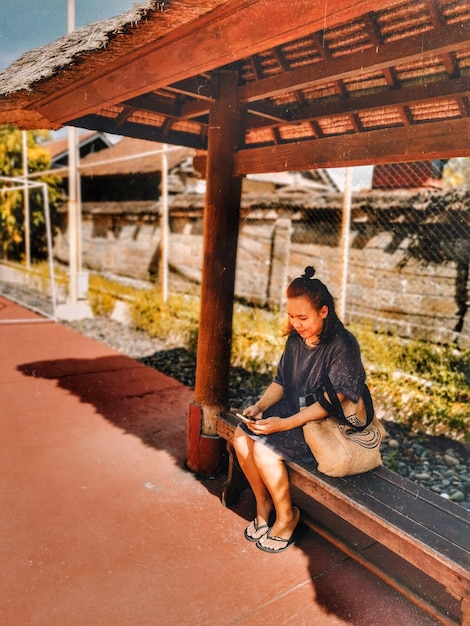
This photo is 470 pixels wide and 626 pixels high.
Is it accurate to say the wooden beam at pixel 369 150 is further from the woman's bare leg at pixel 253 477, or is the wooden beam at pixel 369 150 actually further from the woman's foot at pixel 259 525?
the woman's foot at pixel 259 525

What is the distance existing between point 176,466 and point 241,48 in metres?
2.90

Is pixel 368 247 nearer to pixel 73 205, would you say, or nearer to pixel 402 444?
pixel 402 444

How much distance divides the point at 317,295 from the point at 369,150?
34.7 inches

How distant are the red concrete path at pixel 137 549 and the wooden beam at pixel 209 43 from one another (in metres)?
2.54

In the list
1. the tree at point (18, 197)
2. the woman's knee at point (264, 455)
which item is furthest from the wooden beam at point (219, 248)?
the tree at point (18, 197)

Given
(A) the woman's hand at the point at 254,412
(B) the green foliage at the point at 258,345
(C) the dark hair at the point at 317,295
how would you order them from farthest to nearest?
(B) the green foliage at the point at 258,345 → (A) the woman's hand at the point at 254,412 → (C) the dark hair at the point at 317,295

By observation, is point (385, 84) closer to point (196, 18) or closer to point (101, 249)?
point (196, 18)

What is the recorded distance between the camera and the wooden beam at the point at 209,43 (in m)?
1.77

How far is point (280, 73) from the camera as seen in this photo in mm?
3086

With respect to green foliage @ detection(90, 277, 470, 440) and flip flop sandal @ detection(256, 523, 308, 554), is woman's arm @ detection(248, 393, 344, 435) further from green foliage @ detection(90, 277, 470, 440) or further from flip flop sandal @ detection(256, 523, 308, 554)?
green foliage @ detection(90, 277, 470, 440)

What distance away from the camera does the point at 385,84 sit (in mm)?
3154

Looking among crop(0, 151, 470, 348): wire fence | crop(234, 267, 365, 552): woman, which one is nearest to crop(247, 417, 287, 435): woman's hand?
crop(234, 267, 365, 552): woman

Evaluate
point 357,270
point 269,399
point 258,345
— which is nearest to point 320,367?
point 269,399

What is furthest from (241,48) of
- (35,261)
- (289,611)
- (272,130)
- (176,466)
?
(35,261)
